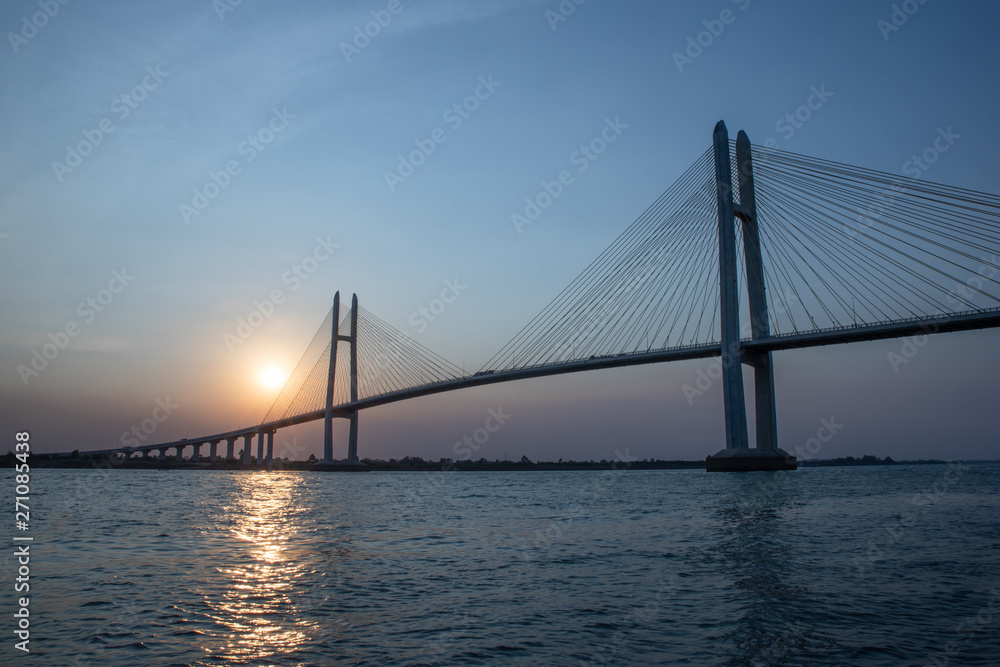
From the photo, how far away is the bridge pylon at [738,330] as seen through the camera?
119ft

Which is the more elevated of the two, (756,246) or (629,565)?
(756,246)

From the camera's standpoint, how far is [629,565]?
10.4m

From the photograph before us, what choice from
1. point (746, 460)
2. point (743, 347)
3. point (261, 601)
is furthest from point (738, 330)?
point (261, 601)

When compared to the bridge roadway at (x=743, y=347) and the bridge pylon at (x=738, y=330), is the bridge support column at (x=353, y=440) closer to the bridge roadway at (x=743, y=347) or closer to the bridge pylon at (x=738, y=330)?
the bridge roadway at (x=743, y=347)

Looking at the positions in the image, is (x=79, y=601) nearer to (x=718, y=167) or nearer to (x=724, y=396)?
(x=724, y=396)

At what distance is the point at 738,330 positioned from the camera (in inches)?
1415

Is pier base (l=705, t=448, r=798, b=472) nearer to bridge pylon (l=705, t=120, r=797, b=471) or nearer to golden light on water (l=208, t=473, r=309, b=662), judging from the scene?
bridge pylon (l=705, t=120, r=797, b=471)

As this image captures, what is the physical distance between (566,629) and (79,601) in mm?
5958

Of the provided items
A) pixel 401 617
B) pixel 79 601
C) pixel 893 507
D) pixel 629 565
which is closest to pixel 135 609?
pixel 79 601

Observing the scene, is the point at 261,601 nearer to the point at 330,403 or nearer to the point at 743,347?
the point at 743,347

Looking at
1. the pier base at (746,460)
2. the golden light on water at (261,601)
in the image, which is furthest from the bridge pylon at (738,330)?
the golden light on water at (261,601)

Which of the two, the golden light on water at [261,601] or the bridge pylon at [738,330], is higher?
the bridge pylon at [738,330]

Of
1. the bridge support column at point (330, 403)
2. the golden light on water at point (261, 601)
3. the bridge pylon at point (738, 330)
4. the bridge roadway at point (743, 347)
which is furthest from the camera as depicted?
the bridge support column at point (330, 403)

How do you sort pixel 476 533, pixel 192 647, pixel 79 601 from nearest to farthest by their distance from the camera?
1. pixel 192 647
2. pixel 79 601
3. pixel 476 533
